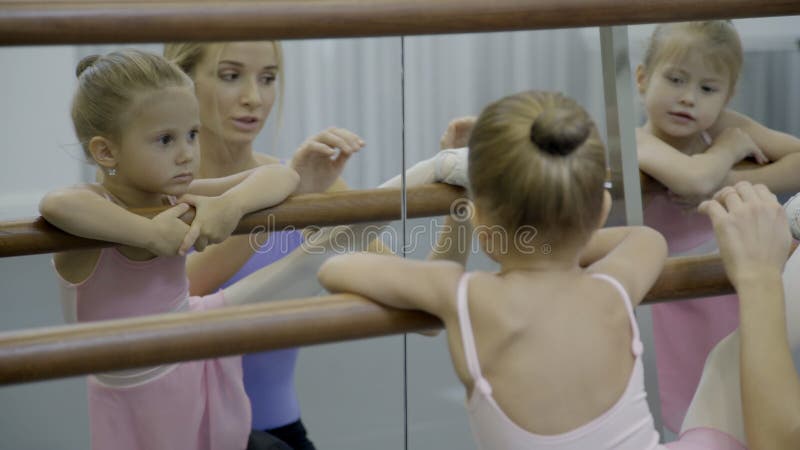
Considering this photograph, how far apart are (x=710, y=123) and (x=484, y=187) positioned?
694mm

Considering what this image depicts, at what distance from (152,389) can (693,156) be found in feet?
2.44

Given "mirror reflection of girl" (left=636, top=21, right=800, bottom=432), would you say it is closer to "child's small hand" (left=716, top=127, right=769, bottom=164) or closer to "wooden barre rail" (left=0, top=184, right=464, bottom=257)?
"child's small hand" (left=716, top=127, right=769, bottom=164)

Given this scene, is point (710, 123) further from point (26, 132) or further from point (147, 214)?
point (26, 132)

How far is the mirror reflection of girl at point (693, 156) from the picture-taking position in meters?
1.35

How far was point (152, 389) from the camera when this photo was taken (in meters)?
1.12

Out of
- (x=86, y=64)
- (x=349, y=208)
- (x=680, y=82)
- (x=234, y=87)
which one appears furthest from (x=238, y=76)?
(x=680, y=82)

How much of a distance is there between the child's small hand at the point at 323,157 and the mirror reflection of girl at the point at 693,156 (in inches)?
15.1

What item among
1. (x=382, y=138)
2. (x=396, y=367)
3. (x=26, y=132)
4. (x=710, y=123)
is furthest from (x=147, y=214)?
(x=382, y=138)

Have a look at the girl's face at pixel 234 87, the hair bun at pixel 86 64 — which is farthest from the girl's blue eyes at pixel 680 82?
the hair bun at pixel 86 64

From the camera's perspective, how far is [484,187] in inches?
32.2

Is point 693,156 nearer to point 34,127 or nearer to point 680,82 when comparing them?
point 680,82

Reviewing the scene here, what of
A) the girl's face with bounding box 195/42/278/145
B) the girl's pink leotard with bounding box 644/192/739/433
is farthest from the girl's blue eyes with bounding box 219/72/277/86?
the girl's pink leotard with bounding box 644/192/739/433

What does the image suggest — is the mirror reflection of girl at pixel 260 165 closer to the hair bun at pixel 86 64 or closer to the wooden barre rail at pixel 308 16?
the hair bun at pixel 86 64

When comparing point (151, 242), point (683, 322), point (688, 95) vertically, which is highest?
point (688, 95)
